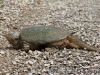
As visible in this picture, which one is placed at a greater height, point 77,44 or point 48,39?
point 48,39

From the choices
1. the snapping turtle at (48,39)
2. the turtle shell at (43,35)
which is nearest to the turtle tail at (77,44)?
the snapping turtle at (48,39)

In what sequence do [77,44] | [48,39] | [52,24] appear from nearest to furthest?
[48,39], [77,44], [52,24]

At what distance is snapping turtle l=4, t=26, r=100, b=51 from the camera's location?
501 cm

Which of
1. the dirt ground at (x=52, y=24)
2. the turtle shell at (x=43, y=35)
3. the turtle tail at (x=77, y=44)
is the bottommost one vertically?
the dirt ground at (x=52, y=24)

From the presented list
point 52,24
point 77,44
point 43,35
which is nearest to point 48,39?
point 43,35

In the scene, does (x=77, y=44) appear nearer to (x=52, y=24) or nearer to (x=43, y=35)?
(x=43, y=35)

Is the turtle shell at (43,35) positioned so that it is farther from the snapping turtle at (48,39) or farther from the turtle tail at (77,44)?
the turtle tail at (77,44)

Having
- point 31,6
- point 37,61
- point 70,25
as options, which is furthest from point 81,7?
point 37,61

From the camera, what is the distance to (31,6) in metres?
9.98

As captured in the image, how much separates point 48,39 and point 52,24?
9.07ft

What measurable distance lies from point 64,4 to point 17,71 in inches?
263

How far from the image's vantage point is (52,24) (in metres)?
7.75

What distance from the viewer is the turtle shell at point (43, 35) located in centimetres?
501

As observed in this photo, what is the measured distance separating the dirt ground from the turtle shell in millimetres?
177
